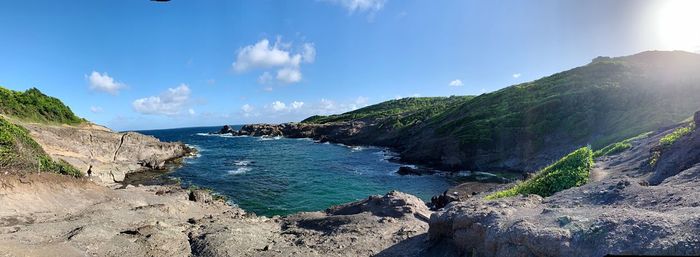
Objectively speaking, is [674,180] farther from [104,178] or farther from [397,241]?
[104,178]

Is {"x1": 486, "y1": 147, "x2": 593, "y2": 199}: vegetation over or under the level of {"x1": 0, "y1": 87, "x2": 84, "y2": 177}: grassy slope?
under

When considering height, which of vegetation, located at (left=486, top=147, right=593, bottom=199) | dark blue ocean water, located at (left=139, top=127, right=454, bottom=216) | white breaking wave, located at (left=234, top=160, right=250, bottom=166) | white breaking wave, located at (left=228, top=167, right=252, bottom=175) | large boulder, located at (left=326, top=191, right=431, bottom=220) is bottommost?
dark blue ocean water, located at (left=139, top=127, right=454, bottom=216)

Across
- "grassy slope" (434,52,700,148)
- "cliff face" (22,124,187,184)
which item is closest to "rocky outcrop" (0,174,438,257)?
A: "cliff face" (22,124,187,184)

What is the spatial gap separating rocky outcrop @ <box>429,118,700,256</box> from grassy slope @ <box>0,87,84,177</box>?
2827cm

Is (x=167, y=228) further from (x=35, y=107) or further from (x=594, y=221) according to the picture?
(x=35, y=107)

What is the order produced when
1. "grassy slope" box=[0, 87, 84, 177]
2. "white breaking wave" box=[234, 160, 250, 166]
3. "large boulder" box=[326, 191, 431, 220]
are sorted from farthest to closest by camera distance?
"white breaking wave" box=[234, 160, 250, 166], "grassy slope" box=[0, 87, 84, 177], "large boulder" box=[326, 191, 431, 220]

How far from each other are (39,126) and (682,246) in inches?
2536

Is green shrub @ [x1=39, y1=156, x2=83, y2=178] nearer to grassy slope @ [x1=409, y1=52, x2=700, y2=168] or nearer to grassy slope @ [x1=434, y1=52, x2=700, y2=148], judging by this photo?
grassy slope @ [x1=409, y1=52, x2=700, y2=168]

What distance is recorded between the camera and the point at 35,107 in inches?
2226

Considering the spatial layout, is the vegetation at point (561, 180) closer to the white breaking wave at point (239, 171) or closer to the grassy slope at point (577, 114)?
the grassy slope at point (577, 114)

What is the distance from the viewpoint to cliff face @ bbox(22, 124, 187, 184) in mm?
47250

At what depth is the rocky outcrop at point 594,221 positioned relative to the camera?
8.84m

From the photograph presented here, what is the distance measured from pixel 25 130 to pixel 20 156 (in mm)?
18198

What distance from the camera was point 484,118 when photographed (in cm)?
7712
